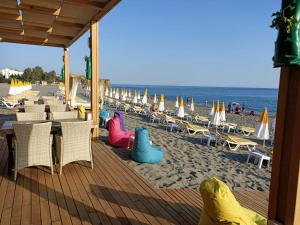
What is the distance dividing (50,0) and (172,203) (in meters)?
4.09

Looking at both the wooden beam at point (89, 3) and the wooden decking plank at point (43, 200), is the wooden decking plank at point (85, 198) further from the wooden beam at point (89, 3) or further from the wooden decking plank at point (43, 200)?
the wooden beam at point (89, 3)

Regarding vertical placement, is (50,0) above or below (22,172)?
above

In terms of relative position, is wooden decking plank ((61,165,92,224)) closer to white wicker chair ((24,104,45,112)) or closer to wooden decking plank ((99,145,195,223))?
wooden decking plank ((99,145,195,223))

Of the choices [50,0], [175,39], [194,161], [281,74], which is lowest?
[194,161]

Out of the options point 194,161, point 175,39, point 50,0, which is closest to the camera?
point 50,0

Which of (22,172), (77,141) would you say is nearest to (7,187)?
(22,172)

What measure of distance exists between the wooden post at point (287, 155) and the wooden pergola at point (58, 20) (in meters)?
3.53

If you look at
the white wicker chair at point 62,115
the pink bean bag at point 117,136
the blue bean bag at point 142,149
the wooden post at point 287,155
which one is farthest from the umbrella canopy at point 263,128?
the wooden post at point 287,155

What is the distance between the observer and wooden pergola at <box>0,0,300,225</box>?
1752 millimetres

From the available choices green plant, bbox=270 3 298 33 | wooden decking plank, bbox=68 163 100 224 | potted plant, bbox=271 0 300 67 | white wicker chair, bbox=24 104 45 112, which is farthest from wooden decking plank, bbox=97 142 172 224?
white wicker chair, bbox=24 104 45 112

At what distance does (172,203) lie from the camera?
333cm

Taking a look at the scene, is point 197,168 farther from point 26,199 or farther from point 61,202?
point 26,199

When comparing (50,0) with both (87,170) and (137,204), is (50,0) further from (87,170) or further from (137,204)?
(137,204)

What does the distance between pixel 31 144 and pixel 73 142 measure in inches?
23.5
